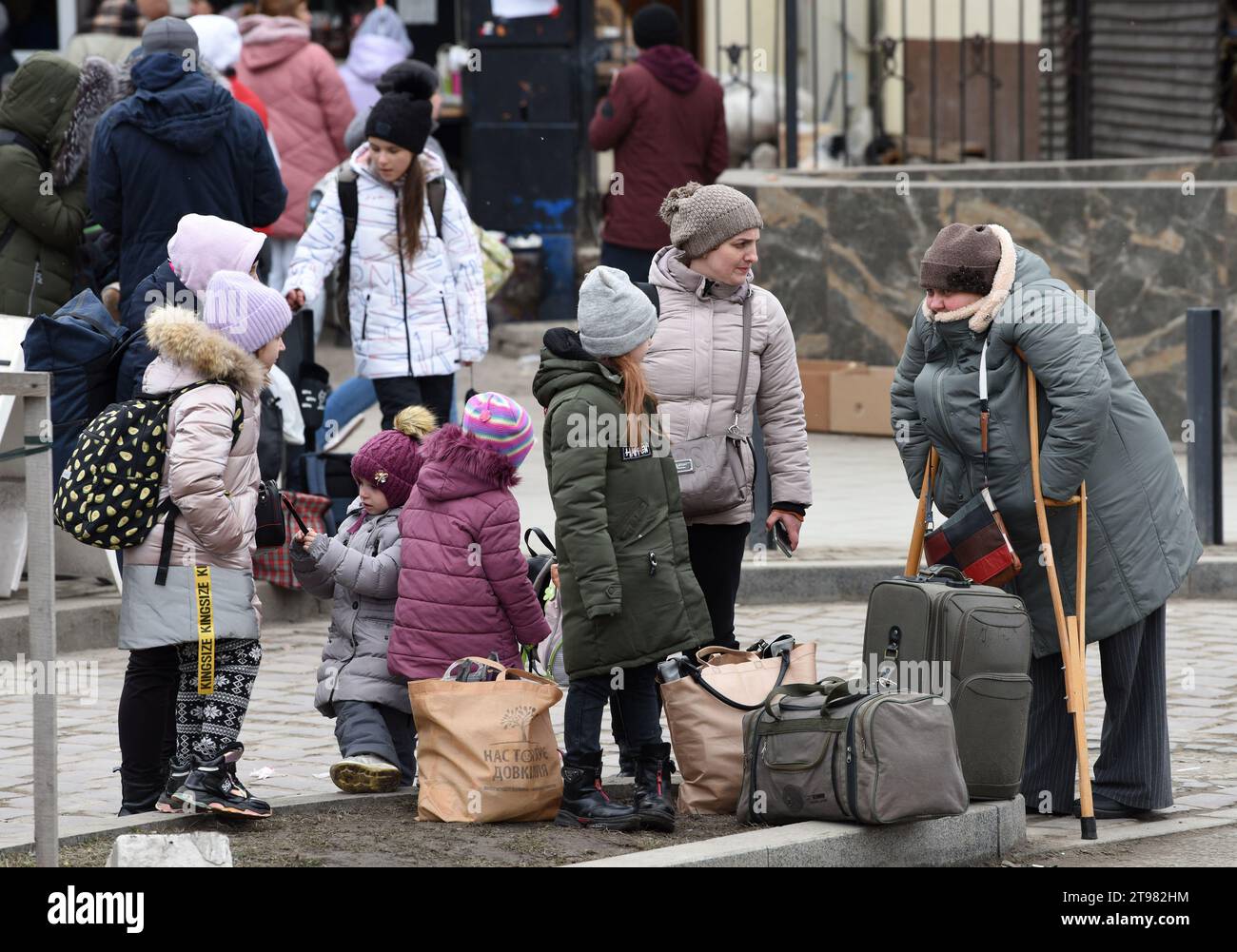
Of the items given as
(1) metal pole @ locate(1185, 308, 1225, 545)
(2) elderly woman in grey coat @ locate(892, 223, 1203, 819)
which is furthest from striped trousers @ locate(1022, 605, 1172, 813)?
(1) metal pole @ locate(1185, 308, 1225, 545)

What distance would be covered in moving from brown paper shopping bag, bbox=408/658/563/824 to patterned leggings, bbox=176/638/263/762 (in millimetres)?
450

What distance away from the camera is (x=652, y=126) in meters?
12.7

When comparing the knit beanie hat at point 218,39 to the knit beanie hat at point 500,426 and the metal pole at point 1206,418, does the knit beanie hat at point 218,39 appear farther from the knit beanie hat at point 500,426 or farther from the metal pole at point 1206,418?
the knit beanie hat at point 500,426

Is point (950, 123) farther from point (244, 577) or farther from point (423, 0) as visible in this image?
point (244, 577)

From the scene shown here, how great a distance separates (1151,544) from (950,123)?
1191 cm

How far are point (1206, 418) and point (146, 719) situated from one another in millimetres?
5690

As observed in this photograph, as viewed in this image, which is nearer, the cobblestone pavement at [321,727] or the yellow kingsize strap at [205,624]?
the yellow kingsize strap at [205,624]

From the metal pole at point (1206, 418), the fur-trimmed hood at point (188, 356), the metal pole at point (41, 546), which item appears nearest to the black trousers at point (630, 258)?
the metal pole at point (1206, 418)

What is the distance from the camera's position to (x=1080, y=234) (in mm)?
12789

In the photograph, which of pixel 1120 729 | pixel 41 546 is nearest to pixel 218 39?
pixel 1120 729

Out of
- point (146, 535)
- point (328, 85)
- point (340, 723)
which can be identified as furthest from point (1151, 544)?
point (328, 85)

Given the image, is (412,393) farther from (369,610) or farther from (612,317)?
(612,317)

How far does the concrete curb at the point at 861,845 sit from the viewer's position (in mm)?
5344

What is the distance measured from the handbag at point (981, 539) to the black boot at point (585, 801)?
1.06 metres
